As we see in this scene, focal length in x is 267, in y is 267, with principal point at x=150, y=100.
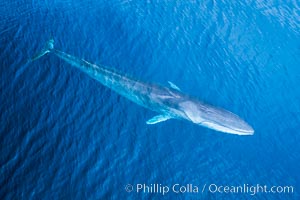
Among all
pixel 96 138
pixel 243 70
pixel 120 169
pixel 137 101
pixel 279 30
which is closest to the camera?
pixel 120 169

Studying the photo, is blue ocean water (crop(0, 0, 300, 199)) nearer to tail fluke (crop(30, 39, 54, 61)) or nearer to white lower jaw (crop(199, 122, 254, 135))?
tail fluke (crop(30, 39, 54, 61))

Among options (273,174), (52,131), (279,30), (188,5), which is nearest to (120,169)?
(52,131)

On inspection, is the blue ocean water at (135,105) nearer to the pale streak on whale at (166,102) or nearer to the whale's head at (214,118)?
the pale streak on whale at (166,102)

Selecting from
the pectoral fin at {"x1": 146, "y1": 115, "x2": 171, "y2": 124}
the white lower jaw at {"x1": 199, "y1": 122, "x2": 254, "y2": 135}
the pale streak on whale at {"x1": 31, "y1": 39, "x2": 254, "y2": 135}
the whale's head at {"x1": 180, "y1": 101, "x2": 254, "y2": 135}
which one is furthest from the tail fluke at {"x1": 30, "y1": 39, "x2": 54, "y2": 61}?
the white lower jaw at {"x1": 199, "y1": 122, "x2": 254, "y2": 135}

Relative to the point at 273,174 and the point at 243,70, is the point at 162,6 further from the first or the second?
the point at 273,174

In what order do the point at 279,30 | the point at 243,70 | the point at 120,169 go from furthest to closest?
the point at 279,30 < the point at 243,70 < the point at 120,169

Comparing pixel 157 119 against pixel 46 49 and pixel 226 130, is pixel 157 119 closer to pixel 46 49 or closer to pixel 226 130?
pixel 226 130

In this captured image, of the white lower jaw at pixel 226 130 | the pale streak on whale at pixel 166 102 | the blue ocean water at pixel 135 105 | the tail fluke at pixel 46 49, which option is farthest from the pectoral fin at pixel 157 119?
the tail fluke at pixel 46 49
